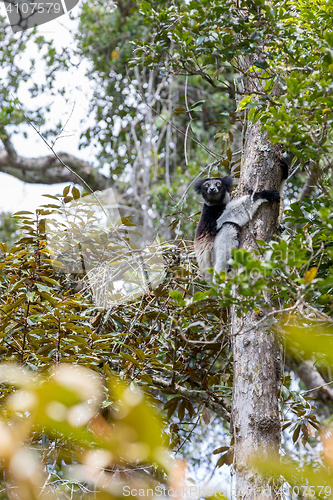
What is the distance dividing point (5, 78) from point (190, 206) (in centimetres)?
449

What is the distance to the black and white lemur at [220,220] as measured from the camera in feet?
10.2

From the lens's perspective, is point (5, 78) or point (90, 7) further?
point (90, 7)

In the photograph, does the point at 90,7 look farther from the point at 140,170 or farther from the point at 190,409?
the point at 190,409

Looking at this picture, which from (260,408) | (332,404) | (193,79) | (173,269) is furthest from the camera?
(193,79)

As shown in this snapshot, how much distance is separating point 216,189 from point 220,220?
0.40m

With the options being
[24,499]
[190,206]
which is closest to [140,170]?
[190,206]

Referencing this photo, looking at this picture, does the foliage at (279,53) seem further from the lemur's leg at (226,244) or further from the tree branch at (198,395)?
the tree branch at (198,395)

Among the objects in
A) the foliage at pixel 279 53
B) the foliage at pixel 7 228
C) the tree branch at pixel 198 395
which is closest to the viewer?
the foliage at pixel 279 53

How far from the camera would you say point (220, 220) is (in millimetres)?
3826

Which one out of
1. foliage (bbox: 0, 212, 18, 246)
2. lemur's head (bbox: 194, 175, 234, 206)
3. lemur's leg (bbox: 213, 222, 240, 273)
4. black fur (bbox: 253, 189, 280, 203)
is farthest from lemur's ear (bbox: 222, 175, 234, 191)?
foliage (bbox: 0, 212, 18, 246)

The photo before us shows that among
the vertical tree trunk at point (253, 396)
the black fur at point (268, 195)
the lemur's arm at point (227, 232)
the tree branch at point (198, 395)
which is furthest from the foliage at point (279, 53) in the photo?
the tree branch at point (198, 395)

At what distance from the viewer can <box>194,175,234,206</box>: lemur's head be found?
4.12m

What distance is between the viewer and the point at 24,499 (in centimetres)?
46

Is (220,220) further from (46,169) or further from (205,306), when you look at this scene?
(46,169)
